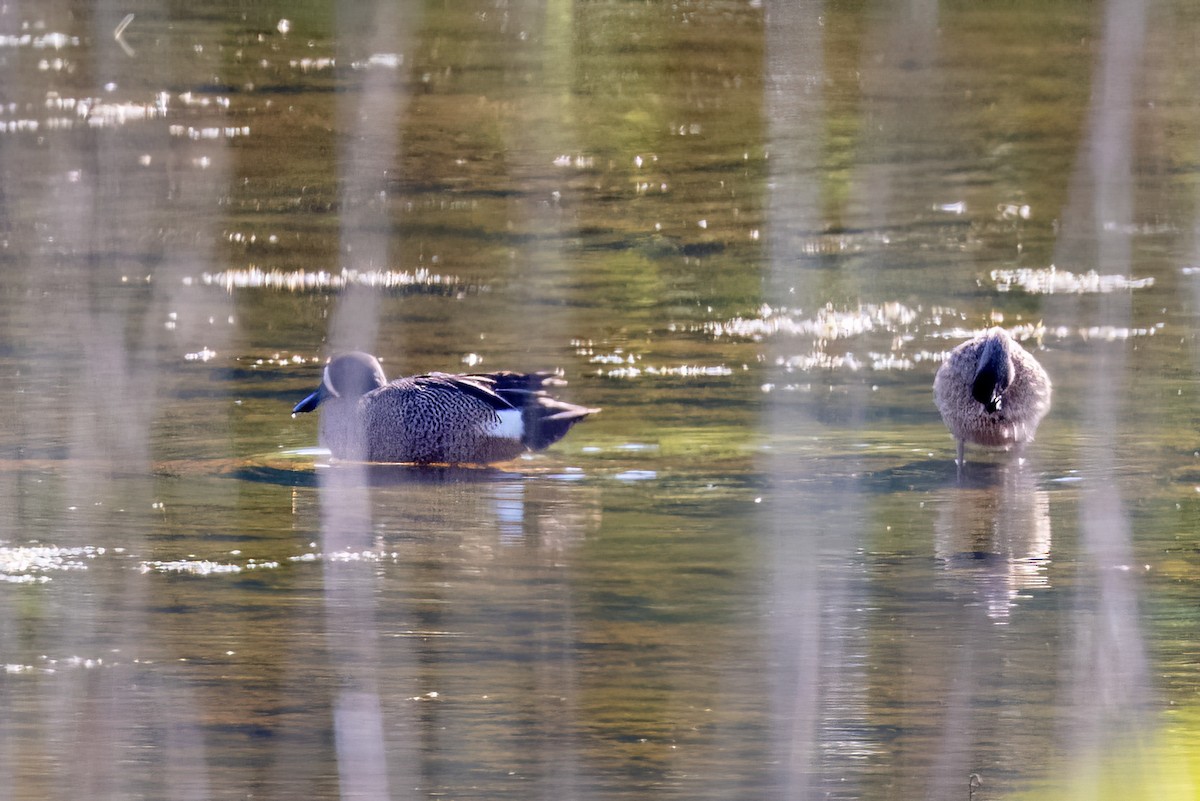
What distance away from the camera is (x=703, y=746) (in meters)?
4.37

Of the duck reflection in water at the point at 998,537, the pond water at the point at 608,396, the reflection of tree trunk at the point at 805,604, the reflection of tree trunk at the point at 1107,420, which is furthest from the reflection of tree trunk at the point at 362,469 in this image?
the duck reflection in water at the point at 998,537

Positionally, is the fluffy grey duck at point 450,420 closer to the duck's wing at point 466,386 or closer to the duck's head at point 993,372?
the duck's wing at point 466,386

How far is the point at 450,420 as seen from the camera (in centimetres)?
718

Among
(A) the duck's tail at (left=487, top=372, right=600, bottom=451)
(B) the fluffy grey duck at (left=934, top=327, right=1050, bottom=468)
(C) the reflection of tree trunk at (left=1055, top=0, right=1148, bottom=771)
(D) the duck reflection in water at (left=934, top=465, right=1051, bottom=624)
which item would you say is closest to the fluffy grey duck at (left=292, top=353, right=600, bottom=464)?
(A) the duck's tail at (left=487, top=372, right=600, bottom=451)

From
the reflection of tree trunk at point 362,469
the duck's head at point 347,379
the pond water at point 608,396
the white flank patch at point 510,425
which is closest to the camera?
the reflection of tree trunk at point 362,469

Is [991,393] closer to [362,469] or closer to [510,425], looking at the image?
[510,425]

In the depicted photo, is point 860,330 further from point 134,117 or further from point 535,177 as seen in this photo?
point 134,117

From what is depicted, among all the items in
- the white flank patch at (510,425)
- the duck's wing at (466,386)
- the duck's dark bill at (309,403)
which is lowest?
the white flank patch at (510,425)

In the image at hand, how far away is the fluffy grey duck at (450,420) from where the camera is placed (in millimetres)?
7152

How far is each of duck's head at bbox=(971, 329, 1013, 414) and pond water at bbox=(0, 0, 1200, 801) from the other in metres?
0.24

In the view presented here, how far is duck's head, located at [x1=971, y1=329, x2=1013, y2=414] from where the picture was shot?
22.9ft

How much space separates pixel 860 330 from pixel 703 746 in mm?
4551

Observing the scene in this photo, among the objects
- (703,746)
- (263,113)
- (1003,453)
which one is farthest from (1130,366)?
(263,113)

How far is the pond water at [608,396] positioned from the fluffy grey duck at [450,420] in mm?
112
